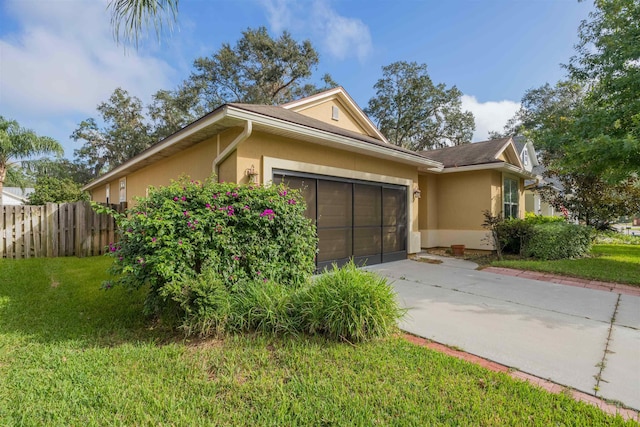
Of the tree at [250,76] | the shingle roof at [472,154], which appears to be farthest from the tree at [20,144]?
the shingle roof at [472,154]

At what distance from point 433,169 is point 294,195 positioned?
761cm

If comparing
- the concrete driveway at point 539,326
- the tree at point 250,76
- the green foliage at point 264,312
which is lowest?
the concrete driveway at point 539,326

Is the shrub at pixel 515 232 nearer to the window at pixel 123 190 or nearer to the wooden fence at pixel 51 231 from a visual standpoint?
the wooden fence at pixel 51 231

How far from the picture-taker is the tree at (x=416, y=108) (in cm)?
2842

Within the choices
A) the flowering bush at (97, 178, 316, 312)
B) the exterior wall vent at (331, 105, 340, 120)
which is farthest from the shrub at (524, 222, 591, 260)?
the flowering bush at (97, 178, 316, 312)

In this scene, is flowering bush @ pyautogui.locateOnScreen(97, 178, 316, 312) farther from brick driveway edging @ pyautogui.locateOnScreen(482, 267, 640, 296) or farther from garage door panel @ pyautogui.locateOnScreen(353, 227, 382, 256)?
brick driveway edging @ pyautogui.locateOnScreen(482, 267, 640, 296)

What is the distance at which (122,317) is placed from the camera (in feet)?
14.1

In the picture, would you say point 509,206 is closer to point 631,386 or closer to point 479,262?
→ point 479,262

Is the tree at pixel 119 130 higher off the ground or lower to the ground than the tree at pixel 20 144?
higher

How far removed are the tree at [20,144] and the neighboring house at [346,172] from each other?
26.2ft

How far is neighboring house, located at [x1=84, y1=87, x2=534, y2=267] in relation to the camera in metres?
6.20

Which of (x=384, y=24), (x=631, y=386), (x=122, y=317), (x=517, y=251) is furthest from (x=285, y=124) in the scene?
(x=517, y=251)

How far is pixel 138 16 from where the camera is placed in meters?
2.90

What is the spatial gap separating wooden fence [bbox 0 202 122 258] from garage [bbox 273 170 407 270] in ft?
23.1
